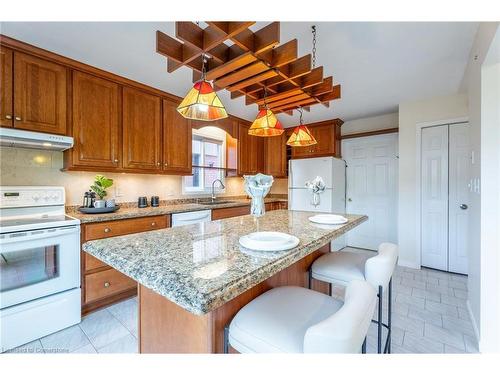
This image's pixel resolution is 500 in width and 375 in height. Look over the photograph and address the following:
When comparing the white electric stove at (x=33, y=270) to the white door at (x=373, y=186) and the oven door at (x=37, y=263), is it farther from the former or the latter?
the white door at (x=373, y=186)

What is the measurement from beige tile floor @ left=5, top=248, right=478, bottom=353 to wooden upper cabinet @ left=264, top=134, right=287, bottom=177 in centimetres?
254

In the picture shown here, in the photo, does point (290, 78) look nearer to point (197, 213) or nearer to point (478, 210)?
point (478, 210)

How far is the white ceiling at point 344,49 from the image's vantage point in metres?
1.79

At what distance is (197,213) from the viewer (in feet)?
9.65

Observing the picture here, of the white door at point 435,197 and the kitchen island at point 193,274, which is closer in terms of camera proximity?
the kitchen island at point 193,274

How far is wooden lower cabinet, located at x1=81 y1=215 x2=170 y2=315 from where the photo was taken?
2.11 m

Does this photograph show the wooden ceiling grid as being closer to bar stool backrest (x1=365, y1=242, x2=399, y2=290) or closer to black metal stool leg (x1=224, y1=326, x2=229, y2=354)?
bar stool backrest (x1=365, y1=242, x2=399, y2=290)

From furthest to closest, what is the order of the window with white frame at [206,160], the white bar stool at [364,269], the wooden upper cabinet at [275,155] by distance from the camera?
the wooden upper cabinet at [275,155] → the window with white frame at [206,160] → the white bar stool at [364,269]

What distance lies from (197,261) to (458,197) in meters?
3.68

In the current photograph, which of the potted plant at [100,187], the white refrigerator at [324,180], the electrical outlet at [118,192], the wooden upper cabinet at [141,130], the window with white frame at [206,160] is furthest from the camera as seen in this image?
the white refrigerator at [324,180]

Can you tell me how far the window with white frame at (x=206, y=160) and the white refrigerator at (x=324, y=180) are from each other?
1281mm

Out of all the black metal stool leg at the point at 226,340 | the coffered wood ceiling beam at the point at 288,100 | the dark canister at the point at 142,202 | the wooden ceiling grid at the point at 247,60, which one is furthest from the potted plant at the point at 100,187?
the black metal stool leg at the point at 226,340

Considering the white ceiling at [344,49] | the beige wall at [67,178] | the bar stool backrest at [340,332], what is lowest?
the bar stool backrest at [340,332]
